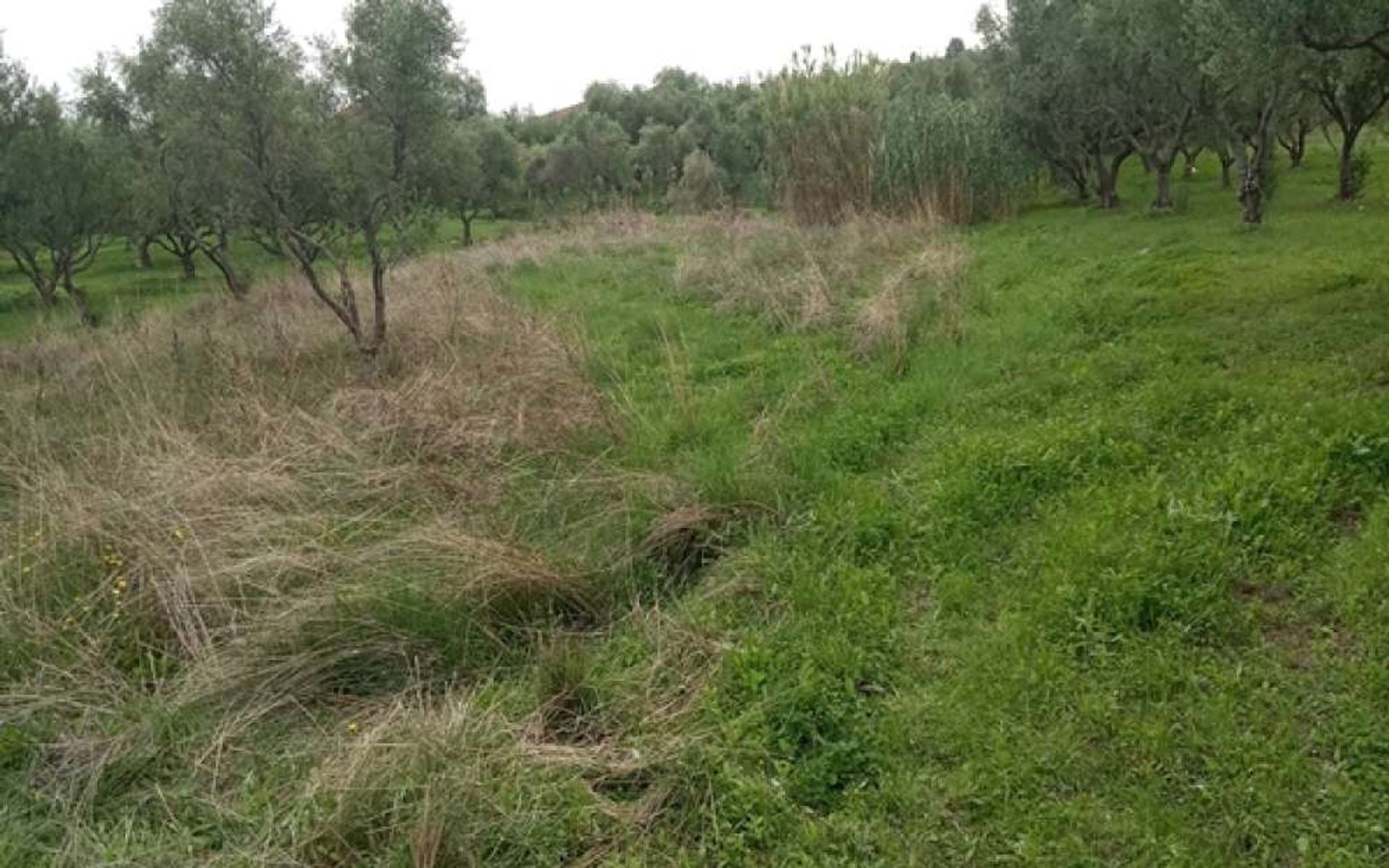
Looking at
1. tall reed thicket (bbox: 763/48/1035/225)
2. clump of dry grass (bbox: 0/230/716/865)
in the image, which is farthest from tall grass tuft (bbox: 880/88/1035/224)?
clump of dry grass (bbox: 0/230/716/865)

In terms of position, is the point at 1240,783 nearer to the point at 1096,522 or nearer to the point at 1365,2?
the point at 1096,522

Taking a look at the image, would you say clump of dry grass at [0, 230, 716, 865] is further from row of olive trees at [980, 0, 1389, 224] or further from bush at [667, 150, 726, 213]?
bush at [667, 150, 726, 213]

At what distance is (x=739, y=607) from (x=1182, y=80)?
14.8 m

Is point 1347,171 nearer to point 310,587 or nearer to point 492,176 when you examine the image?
point 310,587

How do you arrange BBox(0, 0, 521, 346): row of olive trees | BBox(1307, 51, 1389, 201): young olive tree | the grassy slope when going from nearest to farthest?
the grassy slope < BBox(0, 0, 521, 346): row of olive trees < BBox(1307, 51, 1389, 201): young olive tree

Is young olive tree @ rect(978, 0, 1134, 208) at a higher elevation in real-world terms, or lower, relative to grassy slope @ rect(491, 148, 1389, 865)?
higher

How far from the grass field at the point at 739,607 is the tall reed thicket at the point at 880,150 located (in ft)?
34.3

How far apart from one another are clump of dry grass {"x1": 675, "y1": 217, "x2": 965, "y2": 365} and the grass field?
60 centimetres

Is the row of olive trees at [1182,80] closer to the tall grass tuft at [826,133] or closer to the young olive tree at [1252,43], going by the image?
the young olive tree at [1252,43]

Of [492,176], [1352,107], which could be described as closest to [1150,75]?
[1352,107]

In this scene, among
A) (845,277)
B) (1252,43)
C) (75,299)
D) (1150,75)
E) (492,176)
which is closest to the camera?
(1252,43)

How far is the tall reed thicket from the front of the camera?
1769cm

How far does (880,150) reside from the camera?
18016 mm

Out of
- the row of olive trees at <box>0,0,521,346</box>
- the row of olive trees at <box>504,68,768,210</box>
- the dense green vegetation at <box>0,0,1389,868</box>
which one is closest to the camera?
the dense green vegetation at <box>0,0,1389,868</box>
